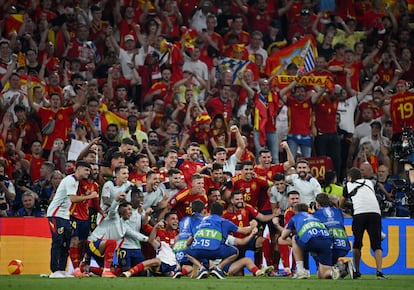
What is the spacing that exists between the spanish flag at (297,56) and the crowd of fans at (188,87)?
0.37m

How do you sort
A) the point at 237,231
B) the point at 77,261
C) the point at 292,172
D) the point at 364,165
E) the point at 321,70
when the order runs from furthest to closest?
the point at 321,70, the point at 364,165, the point at 292,172, the point at 77,261, the point at 237,231

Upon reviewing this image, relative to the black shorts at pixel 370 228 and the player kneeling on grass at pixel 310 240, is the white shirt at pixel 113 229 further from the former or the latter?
the black shorts at pixel 370 228

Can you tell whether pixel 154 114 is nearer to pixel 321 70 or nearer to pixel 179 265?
pixel 321 70

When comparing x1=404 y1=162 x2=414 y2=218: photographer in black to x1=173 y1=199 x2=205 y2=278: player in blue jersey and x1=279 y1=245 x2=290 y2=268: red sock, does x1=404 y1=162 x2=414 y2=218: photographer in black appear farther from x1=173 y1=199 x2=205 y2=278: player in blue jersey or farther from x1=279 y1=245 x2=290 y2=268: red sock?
x1=173 y1=199 x2=205 y2=278: player in blue jersey

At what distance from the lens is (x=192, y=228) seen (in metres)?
20.4

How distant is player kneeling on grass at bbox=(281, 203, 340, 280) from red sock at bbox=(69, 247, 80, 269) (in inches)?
153

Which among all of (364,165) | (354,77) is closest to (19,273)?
(364,165)

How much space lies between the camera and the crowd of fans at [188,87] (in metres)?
25.0

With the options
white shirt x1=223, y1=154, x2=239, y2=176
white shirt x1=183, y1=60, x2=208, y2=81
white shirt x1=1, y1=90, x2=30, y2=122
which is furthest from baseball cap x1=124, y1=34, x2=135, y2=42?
white shirt x1=223, y1=154, x2=239, y2=176

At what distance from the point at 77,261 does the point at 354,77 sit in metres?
10.4

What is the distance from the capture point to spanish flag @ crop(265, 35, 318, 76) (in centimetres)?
2834

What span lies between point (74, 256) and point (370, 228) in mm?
5467

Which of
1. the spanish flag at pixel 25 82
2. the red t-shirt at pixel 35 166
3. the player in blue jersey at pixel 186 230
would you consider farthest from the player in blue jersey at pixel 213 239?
the spanish flag at pixel 25 82

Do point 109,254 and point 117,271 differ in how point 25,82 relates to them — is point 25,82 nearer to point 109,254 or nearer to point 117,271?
point 117,271
